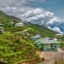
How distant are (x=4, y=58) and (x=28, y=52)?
22.4 feet

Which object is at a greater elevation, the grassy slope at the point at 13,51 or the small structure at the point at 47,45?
the grassy slope at the point at 13,51

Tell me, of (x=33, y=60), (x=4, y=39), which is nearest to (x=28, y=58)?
(x=33, y=60)

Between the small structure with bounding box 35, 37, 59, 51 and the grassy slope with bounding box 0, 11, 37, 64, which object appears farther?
the small structure with bounding box 35, 37, 59, 51

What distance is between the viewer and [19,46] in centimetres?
5866

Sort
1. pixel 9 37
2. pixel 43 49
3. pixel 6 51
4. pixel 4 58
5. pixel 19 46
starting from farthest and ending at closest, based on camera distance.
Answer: pixel 43 49
pixel 9 37
pixel 19 46
pixel 6 51
pixel 4 58

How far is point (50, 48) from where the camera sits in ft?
261

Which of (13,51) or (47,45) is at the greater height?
(13,51)

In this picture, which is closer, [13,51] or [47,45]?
[13,51]

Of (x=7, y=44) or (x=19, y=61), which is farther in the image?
(x=7, y=44)

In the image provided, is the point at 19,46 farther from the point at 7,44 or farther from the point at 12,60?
the point at 12,60

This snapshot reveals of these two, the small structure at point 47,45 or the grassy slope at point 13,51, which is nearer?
Answer: the grassy slope at point 13,51

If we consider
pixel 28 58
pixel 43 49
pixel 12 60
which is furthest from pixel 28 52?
pixel 43 49

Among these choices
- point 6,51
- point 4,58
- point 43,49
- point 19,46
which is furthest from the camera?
point 43,49

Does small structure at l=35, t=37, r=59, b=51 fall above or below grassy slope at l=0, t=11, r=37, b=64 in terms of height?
below
